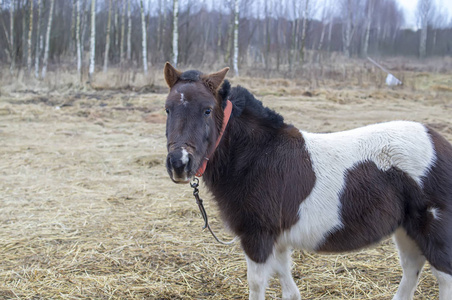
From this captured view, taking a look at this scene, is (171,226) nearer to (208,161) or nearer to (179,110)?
(208,161)

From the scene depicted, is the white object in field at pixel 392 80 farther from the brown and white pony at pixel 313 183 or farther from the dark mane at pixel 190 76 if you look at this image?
the dark mane at pixel 190 76

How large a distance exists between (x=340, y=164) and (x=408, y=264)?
1.14 metres

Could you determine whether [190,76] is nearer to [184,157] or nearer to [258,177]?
[184,157]

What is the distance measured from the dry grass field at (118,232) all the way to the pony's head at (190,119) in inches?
27.4

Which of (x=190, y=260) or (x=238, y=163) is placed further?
(x=190, y=260)

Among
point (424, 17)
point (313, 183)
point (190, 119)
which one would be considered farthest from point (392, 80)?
point (424, 17)

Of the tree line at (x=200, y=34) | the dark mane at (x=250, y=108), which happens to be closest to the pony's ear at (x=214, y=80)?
the dark mane at (x=250, y=108)

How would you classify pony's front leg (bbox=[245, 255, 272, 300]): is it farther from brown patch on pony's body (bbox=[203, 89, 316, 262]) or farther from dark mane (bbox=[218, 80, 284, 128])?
dark mane (bbox=[218, 80, 284, 128])

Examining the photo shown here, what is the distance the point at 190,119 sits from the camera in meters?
2.80

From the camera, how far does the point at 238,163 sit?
3098mm

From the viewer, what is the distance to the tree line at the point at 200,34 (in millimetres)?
26281

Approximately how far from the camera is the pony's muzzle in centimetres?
256

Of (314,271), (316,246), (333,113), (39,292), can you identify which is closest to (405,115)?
(333,113)

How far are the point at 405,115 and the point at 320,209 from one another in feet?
36.6
